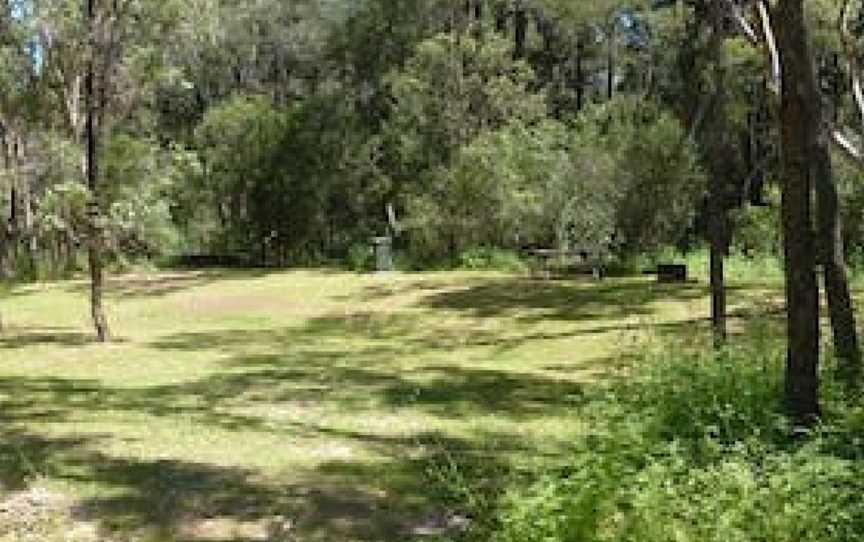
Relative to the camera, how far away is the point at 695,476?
7039mm

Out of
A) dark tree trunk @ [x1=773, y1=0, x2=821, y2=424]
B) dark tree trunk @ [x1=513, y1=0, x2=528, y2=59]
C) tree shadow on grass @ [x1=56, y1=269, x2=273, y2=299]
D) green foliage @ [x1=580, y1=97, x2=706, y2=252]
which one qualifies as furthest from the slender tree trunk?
dark tree trunk @ [x1=513, y1=0, x2=528, y2=59]

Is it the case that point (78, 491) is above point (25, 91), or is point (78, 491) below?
below

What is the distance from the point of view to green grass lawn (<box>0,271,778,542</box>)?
9.60 metres

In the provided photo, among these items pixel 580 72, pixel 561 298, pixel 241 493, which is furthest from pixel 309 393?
pixel 580 72

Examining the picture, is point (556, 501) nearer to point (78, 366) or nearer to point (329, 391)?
point (329, 391)

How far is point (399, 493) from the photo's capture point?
31.8 ft

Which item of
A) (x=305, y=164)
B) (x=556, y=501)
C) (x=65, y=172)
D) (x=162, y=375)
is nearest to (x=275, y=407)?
(x=162, y=375)

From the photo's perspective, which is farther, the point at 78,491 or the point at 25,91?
the point at 25,91

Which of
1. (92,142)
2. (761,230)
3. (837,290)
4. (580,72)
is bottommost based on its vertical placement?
(837,290)

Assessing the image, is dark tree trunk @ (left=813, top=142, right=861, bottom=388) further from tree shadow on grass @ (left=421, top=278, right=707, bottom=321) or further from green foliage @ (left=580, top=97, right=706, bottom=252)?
green foliage @ (left=580, top=97, right=706, bottom=252)

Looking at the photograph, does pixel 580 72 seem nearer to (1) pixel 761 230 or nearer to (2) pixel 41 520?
(1) pixel 761 230

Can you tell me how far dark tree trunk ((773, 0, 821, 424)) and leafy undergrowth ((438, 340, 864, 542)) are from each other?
0.76 feet

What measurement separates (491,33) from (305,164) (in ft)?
22.7

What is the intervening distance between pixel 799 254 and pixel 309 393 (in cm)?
682
